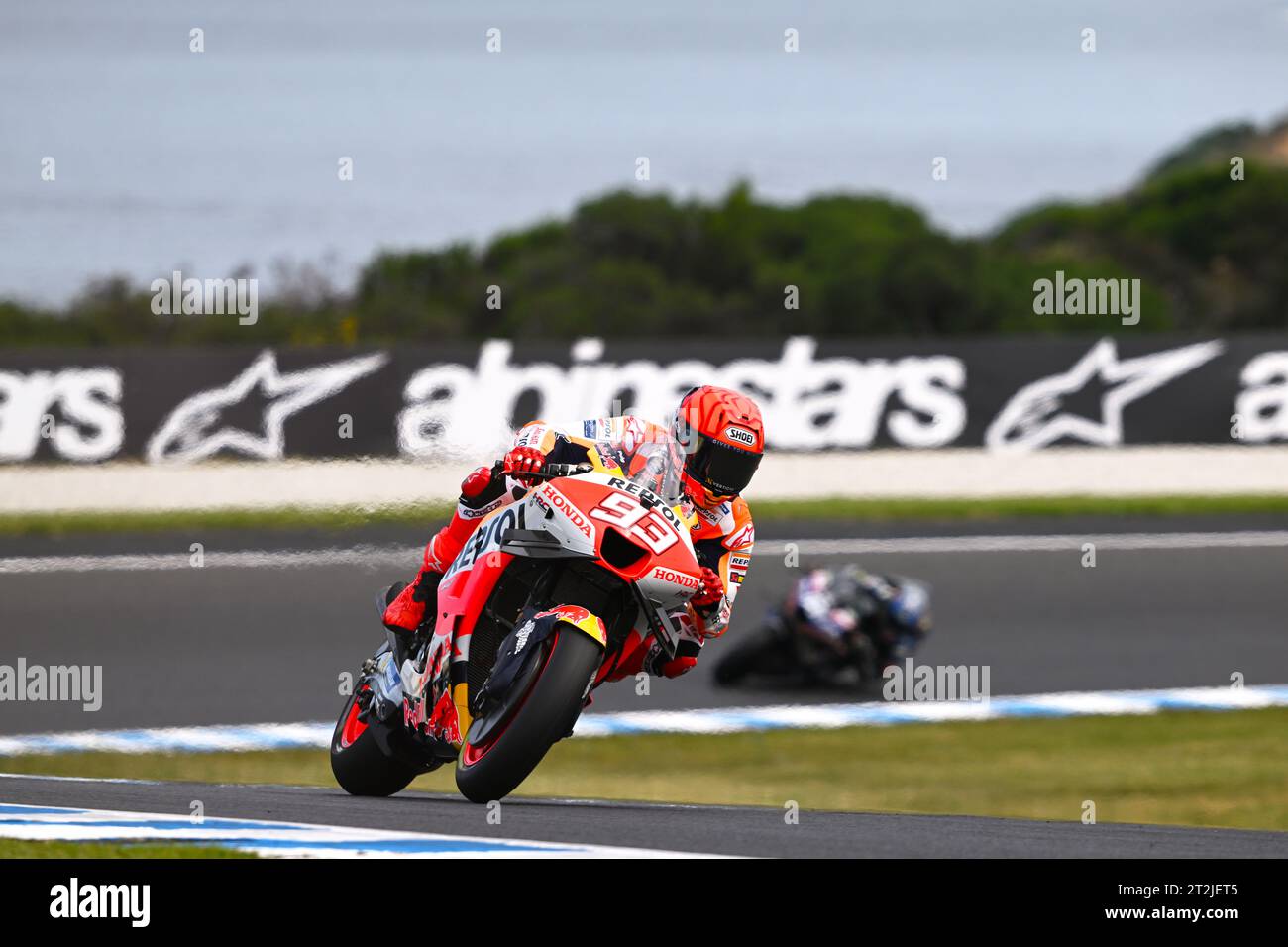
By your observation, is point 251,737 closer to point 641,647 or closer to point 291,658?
point 291,658

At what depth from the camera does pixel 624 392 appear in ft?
53.9

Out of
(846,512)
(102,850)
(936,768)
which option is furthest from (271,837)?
(846,512)

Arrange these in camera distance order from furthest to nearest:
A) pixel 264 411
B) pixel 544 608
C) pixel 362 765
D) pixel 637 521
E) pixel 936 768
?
pixel 264 411, pixel 936 768, pixel 362 765, pixel 544 608, pixel 637 521

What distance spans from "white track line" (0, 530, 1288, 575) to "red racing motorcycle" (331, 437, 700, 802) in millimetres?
8940

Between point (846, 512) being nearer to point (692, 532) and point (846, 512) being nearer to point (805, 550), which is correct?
point (805, 550)

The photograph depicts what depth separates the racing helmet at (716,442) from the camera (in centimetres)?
521

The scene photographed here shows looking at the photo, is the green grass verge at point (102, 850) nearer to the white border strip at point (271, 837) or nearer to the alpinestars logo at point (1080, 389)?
the white border strip at point (271, 837)

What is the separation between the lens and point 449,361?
52.9 feet

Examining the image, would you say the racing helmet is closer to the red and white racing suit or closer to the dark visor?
the dark visor

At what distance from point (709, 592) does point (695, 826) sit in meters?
0.76

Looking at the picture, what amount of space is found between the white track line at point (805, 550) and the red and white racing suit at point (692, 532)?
877 cm

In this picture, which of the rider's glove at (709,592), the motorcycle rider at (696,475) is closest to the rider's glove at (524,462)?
the motorcycle rider at (696,475)

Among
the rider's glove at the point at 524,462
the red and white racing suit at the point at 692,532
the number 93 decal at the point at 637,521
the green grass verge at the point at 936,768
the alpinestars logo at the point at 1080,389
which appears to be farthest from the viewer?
the alpinestars logo at the point at 1080,389

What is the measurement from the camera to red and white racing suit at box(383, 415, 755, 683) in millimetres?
5328
